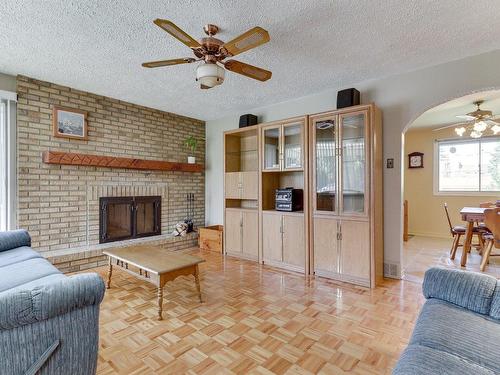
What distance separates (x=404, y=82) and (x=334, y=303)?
2.63 metres

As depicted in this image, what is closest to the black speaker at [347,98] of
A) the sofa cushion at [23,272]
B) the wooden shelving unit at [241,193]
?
the wooden shelving unit at [241,193]

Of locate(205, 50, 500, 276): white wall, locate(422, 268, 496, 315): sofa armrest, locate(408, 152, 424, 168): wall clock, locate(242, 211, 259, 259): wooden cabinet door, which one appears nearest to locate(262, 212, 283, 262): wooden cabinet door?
locate(242, 211, 259, 259): wooden cabinet door

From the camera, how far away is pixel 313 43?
8.28 ft

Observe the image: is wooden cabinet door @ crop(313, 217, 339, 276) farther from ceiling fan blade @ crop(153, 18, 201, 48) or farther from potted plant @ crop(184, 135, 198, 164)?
potted plant @ crop(184, 135, 198, 164)

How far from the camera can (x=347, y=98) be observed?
10.8 feet

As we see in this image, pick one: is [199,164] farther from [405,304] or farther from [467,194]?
[467,194]

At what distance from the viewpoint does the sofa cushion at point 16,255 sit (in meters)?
2.34

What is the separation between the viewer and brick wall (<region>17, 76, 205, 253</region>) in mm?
3416

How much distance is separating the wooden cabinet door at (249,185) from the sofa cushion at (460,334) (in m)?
→ 2.86

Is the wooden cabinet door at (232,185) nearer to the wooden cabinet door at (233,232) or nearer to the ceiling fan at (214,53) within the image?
the wooden cabinet door at (233,232)

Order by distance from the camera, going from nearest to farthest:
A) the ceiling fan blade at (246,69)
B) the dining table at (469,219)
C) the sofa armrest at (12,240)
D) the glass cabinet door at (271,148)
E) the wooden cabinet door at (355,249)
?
the ceiling fan blade at (246,69) → the sofa armrest at (12,240) → the wooden cabinet door at (355,249) → the dining table at (469,219) → the glass cabinet door at (271,148)

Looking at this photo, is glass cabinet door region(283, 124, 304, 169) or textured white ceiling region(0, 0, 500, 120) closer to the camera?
textured white ceiling region(0, 0, 500, 120)

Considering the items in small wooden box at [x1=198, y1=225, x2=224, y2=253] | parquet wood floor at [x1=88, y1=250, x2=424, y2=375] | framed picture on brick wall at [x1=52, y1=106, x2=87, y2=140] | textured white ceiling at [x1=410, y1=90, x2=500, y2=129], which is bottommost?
parquet wood floor at [x1=88, y1=250, x2=424, y2=375]

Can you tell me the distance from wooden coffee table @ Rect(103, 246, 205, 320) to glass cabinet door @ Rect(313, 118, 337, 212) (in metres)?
1.70
